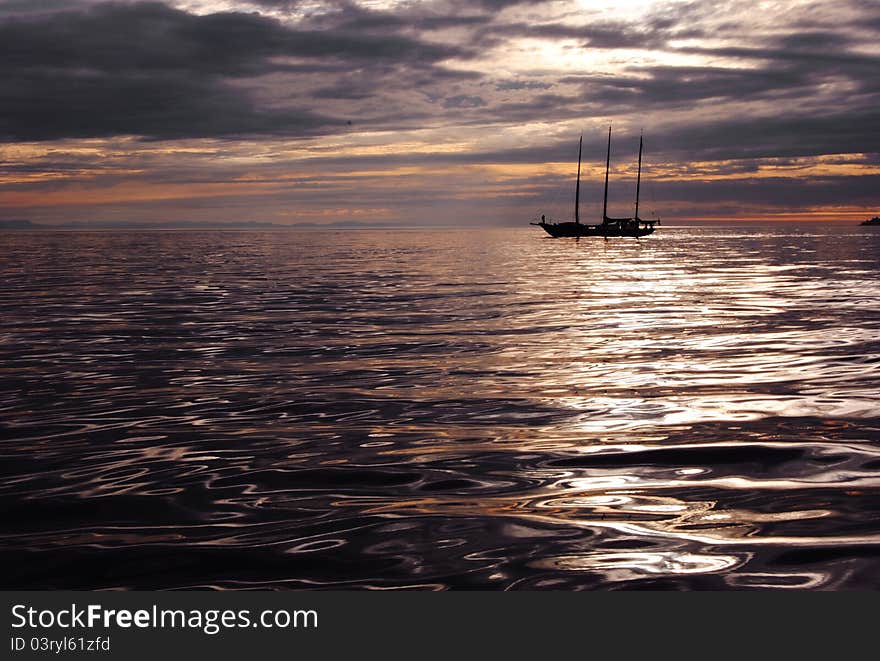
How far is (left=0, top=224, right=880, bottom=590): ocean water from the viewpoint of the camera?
16.9 feet

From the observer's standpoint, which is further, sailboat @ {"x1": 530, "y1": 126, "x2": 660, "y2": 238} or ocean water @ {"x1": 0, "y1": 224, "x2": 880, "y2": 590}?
sailboat @ {"x1": 530, "y1": 126, "x2": 660, "y2": 238}

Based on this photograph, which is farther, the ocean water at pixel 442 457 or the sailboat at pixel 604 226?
the sailboat at pixel 604 226

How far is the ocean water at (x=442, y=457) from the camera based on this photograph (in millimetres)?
5141

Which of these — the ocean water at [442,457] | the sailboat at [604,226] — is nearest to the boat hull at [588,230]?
the sailboat at [604,226]

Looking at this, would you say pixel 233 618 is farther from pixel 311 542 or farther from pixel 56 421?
pixel 56 421

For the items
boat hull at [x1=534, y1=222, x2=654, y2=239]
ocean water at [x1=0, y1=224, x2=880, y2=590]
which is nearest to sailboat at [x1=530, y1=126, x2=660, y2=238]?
boat hull at [x1=534, y1=222, x2=654, y2=239]

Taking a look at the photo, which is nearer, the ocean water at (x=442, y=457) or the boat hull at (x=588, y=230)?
the ocean water at (x=442, y=457)

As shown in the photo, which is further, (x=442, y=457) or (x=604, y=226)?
(x=604, y=226)

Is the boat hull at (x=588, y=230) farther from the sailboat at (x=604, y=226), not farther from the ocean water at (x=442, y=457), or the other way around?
the ocean water at (x=442, y=457)

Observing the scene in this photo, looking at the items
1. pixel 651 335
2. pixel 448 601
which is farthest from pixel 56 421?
pixel 651 335

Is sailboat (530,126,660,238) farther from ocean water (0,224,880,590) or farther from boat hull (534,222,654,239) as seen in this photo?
ocean water (0,224,880,590)

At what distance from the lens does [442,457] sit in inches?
302

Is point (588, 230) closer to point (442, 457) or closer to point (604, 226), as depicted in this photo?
point (604, 226)

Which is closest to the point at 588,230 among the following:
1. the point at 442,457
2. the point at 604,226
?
the point at 604,226
